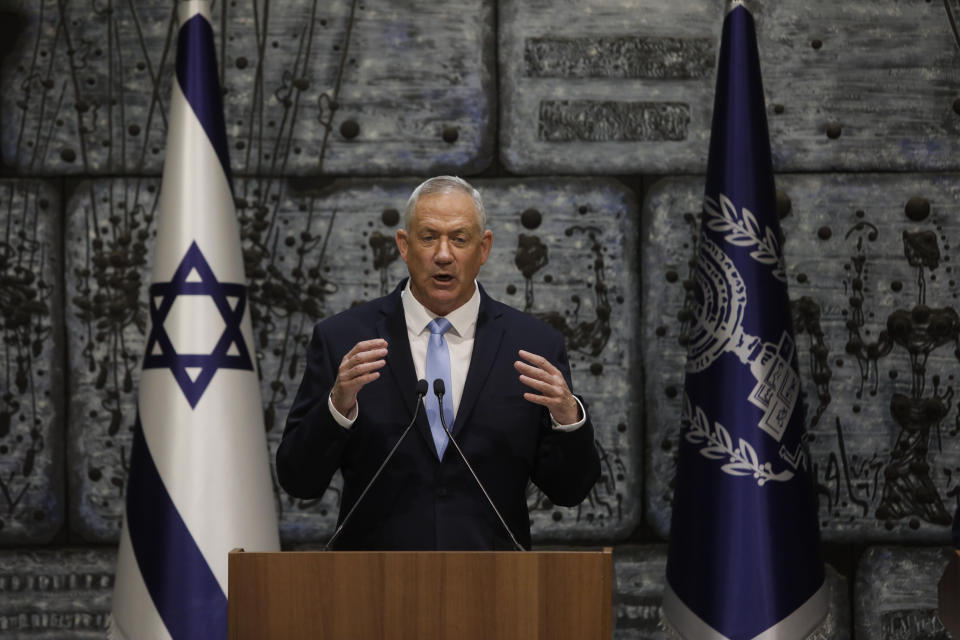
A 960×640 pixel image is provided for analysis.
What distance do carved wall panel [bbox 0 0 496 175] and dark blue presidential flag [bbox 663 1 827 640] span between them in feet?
3.19

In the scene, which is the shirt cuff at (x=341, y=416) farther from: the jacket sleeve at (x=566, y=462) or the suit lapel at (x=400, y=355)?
the jacket sleeve at (x=566, y=462)

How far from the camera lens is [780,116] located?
388cm

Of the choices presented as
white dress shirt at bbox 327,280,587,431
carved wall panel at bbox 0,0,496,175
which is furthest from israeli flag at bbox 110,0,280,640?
white dress shirt at bbox 327,280,587,431

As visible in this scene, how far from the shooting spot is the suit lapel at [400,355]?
234 centimetres

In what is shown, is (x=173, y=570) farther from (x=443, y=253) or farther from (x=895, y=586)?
(x=895, y=586)

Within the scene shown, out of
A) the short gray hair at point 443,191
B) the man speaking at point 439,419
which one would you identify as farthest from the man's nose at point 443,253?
the short gray hair at point 443,191

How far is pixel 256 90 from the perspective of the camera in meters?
3.89

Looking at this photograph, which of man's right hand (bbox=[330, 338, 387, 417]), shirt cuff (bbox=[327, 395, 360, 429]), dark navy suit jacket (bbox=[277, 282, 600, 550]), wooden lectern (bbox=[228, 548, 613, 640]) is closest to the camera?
wooden lectern (bbox=[228, 548, 613, 640])

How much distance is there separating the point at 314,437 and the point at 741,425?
4.65 ft

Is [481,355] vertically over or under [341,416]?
over

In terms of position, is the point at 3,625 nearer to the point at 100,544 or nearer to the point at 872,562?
the point at 100,544

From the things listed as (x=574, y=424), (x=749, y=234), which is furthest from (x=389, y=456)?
(x=749, y=234)

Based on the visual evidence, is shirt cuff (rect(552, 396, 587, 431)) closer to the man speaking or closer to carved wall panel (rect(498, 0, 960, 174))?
the man speaking

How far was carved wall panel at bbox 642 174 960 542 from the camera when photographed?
382 centimetres
